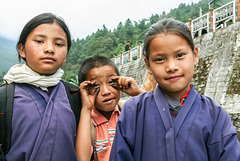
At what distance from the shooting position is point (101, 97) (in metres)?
1.65

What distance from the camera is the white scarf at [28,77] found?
51.6 inches

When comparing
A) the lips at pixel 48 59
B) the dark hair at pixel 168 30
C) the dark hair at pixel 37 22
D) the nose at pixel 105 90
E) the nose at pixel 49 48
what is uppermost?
the dark hair at pixel 37 22

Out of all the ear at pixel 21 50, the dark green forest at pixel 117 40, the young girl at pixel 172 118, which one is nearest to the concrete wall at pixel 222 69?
the young girl at pixel 172 118

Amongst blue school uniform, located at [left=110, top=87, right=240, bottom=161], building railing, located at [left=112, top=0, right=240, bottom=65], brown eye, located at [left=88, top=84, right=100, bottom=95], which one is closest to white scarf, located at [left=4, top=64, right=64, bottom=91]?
brown eye, located at [left=88, top=84, right=100, bottom=95]

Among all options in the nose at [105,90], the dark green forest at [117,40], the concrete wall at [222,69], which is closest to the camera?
the nose at [105,90]

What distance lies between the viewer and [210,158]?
1.14 metres

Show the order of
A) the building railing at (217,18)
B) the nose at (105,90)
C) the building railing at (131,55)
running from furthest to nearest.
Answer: the building railing at (131,55), the building railing at (217,18), the nose at (105,90)

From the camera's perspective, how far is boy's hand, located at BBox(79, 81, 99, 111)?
1.52 metres

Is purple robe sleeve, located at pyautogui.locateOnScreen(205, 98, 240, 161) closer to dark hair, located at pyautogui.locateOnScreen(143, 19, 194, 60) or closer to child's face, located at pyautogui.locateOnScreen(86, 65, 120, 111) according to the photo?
dark hair, located at pyautogui.locateOnScreen(143, 19, 194, 60)

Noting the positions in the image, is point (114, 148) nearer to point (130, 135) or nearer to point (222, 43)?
point (130, 135)

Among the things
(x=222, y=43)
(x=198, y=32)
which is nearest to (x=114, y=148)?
(x=222, y=43)

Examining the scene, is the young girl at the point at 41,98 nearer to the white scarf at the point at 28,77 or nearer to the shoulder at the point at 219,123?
the white scarf at the point at 28,77

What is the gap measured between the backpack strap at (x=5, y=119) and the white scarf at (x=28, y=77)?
124mm

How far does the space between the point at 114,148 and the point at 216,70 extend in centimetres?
698
